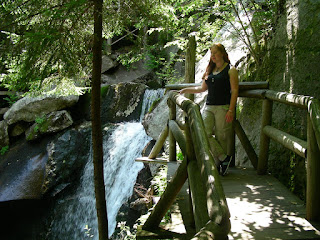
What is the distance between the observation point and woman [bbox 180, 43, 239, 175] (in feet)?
14.0

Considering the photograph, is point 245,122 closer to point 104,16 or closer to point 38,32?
point 104,16

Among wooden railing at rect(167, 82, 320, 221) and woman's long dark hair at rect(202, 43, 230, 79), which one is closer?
wooden railing at rect(167, 82, 320, 221)

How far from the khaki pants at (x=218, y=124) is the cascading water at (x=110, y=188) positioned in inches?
262

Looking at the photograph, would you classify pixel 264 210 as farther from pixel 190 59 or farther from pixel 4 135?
pixel 4 135

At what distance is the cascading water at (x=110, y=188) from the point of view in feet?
34.9

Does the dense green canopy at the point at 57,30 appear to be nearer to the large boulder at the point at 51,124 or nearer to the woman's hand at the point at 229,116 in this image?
the woman's hand at the point at 229,116

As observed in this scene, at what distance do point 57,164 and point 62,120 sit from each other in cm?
232

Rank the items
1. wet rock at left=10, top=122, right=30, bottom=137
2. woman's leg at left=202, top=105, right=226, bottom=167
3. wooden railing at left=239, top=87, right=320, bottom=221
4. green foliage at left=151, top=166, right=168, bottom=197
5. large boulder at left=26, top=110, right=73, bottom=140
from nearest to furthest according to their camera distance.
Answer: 1. wooden railing at left=239, top=87, right=320, bottom=221
2. woman's leg at left=202, top=105, right=226, bottom=167
3. green foliage at left=151, top=166, right=168, bottom=197
4. large boulder at left=26, top=110, right=73, bottom=140
5. wet rock at left=10, top=122, right=30, bottom=137

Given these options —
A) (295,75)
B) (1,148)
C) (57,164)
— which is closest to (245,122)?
(295,75)

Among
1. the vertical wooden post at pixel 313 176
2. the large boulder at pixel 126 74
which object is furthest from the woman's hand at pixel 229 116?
the large boulder at pixel 126 74

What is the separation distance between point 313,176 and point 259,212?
737 mm

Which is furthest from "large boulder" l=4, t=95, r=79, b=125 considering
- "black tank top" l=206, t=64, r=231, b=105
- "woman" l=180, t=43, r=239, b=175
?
"black tank top" l=206, t=64, r=231, b=105

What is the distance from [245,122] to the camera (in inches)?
252

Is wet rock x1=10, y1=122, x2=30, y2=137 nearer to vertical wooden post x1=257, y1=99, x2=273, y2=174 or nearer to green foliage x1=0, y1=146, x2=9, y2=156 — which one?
green foliage x1=0, y1=146, x2=9, y2=156
